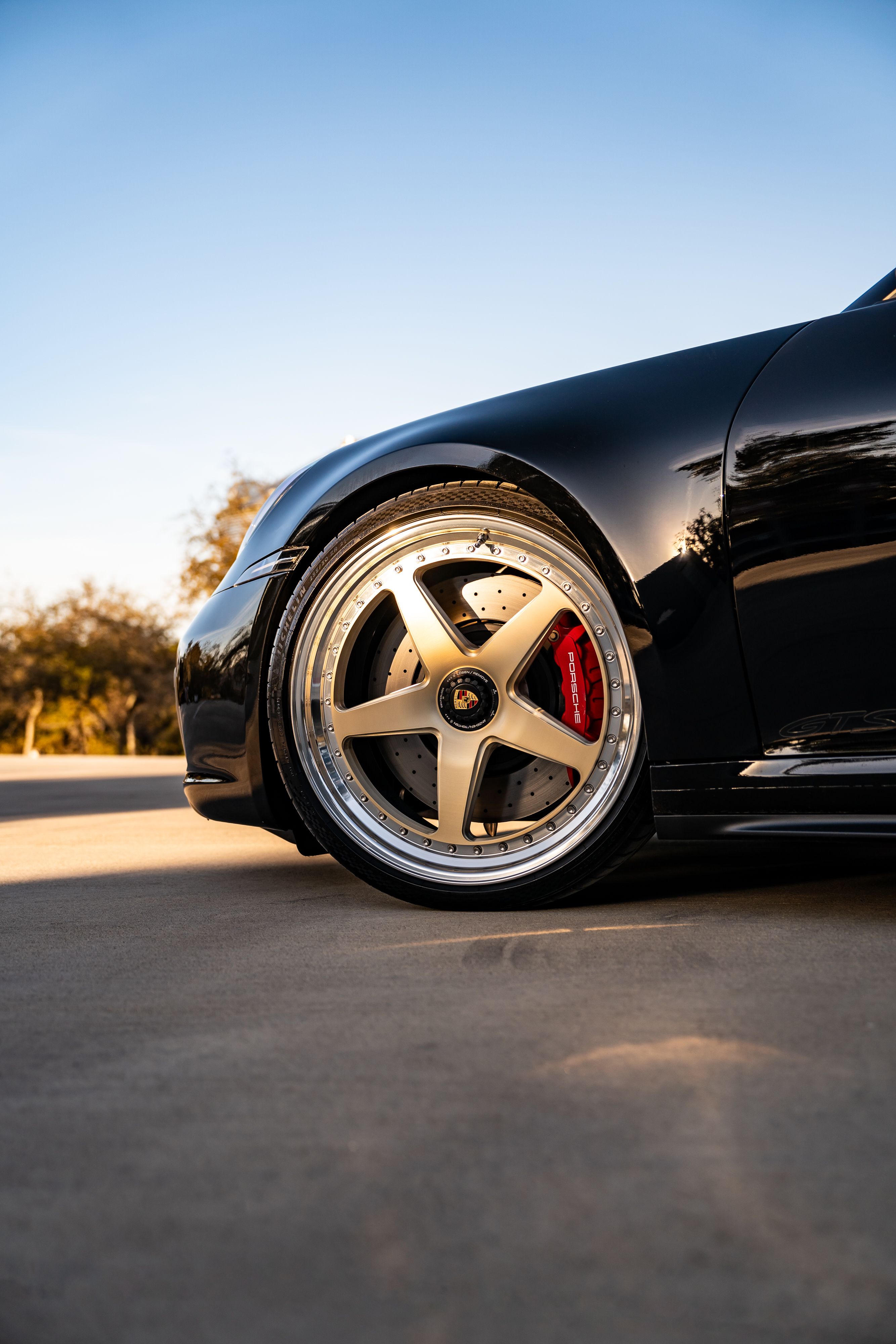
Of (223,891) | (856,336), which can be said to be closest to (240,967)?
(223,891)

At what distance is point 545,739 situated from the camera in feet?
6.60

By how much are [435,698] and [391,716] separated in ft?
0.35

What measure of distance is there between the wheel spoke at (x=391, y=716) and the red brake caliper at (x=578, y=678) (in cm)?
26

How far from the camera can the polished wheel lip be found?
1965 millimetres

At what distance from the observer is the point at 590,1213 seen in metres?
0.82

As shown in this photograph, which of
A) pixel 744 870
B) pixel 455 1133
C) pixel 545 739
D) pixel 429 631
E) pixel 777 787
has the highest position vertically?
pixel 429 631

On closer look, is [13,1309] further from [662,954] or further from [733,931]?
[733,931]

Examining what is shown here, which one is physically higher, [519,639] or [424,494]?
[424,494]

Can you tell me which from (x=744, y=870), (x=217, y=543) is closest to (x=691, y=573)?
(x=744, y=870)

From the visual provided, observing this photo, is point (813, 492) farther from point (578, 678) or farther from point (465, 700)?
point (465, 700)

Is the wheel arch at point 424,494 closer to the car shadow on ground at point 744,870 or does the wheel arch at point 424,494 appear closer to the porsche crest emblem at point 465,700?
the porsche crest emblem at point 465,700

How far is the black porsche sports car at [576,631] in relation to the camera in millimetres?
1757

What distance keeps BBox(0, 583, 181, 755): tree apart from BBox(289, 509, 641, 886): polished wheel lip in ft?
106

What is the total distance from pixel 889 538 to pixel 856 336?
0.39 metres
